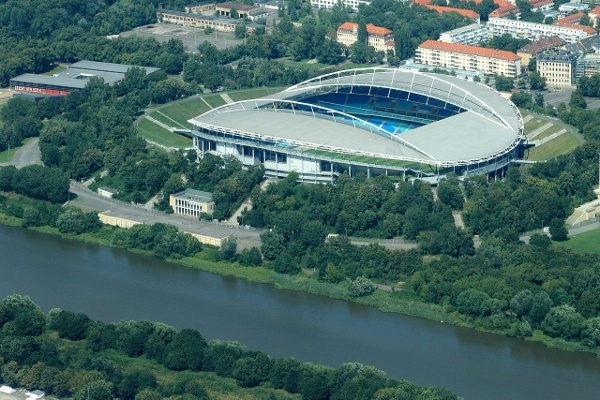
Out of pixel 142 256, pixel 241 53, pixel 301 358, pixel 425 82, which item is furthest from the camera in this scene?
pixel 241 53

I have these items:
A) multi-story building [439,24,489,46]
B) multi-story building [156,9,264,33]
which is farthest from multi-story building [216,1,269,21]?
multi-story building [439,24,489,46]

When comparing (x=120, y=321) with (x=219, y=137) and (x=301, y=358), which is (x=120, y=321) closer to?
(x=301, y=358)

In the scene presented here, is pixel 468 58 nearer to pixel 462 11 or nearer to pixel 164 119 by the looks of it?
pixel 462 11

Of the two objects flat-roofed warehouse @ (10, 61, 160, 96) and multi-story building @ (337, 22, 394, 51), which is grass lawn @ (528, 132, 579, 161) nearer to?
multi-story building @ (337, 22, 394, 51)

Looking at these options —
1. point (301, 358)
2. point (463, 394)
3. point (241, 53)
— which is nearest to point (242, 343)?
point (301, 358)

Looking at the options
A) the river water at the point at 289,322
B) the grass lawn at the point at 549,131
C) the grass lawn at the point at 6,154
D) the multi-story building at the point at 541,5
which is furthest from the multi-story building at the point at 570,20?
the river water at the point at 289,322

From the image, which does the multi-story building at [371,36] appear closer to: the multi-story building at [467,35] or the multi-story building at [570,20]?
the multi-story building at [467,35]
